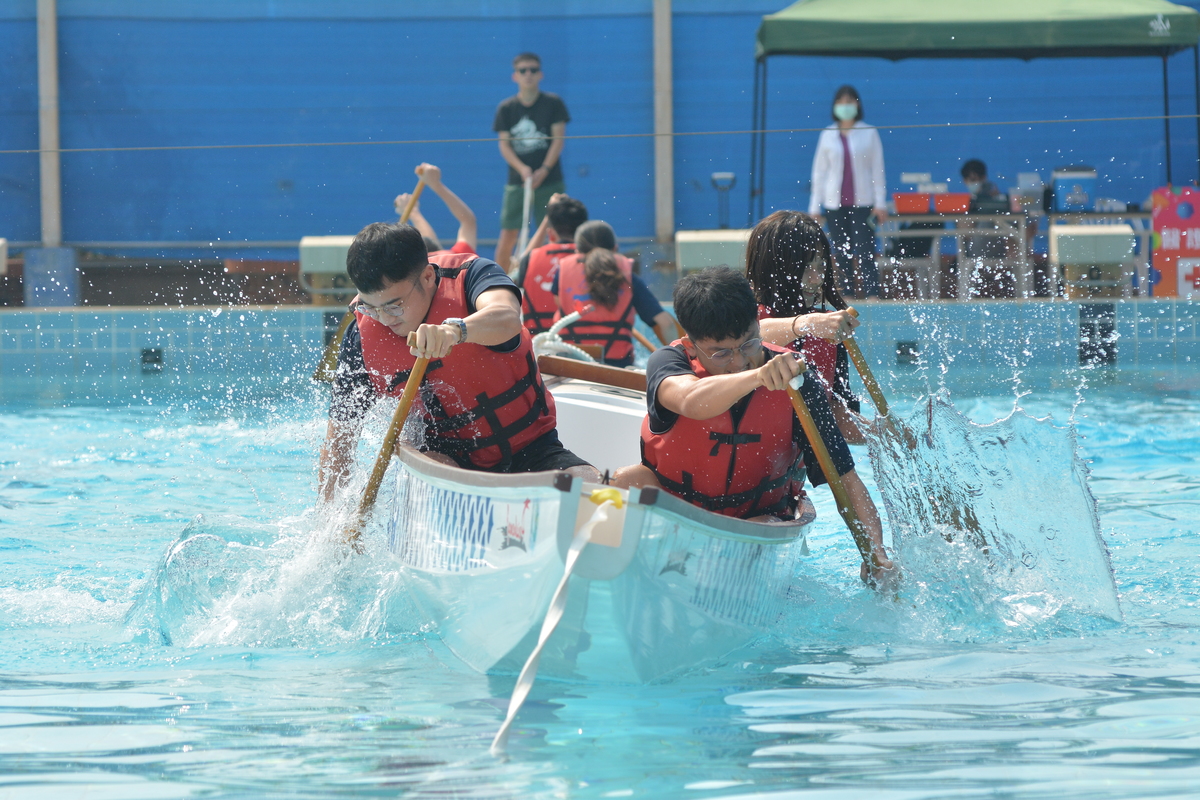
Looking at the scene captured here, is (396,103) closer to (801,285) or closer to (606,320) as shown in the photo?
(606,320)

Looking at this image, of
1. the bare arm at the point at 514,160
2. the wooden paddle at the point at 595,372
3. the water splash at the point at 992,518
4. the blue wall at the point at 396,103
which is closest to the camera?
the water splash at the point at 992,518

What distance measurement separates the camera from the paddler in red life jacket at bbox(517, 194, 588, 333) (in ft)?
22.4

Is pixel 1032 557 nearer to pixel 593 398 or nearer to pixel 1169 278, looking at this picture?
pixel 593 398

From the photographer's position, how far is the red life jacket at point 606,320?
6.37m

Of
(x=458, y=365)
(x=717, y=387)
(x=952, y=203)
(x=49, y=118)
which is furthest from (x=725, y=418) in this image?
(x=49, y=118)

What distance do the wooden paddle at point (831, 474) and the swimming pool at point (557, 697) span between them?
0.71ft

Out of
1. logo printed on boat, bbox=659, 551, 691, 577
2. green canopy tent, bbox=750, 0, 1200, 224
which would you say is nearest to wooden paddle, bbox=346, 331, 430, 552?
logo printed on boat, bbox=659, 551, 691, 577

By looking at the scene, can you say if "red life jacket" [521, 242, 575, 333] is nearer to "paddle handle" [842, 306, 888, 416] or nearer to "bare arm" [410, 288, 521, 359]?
"paddle handle" [842, 306, 888, 416]

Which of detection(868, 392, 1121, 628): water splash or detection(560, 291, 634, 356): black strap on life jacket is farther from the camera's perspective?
detection(560, 291, 634, 356): black strap on life jacket

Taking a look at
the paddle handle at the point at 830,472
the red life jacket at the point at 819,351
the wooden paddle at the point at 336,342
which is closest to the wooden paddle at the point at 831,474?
the paddle handle at the point at 830,472

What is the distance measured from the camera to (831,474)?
11.6 feet

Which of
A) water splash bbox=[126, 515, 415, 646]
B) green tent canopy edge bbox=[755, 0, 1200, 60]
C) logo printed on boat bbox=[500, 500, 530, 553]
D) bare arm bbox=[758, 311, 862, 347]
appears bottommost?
water splash bbox=[126, 515, 415, 646]

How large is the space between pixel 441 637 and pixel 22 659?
1.12 m

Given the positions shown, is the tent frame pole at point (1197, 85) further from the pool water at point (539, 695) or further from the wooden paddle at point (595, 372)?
the pool water at point (539, 695)
